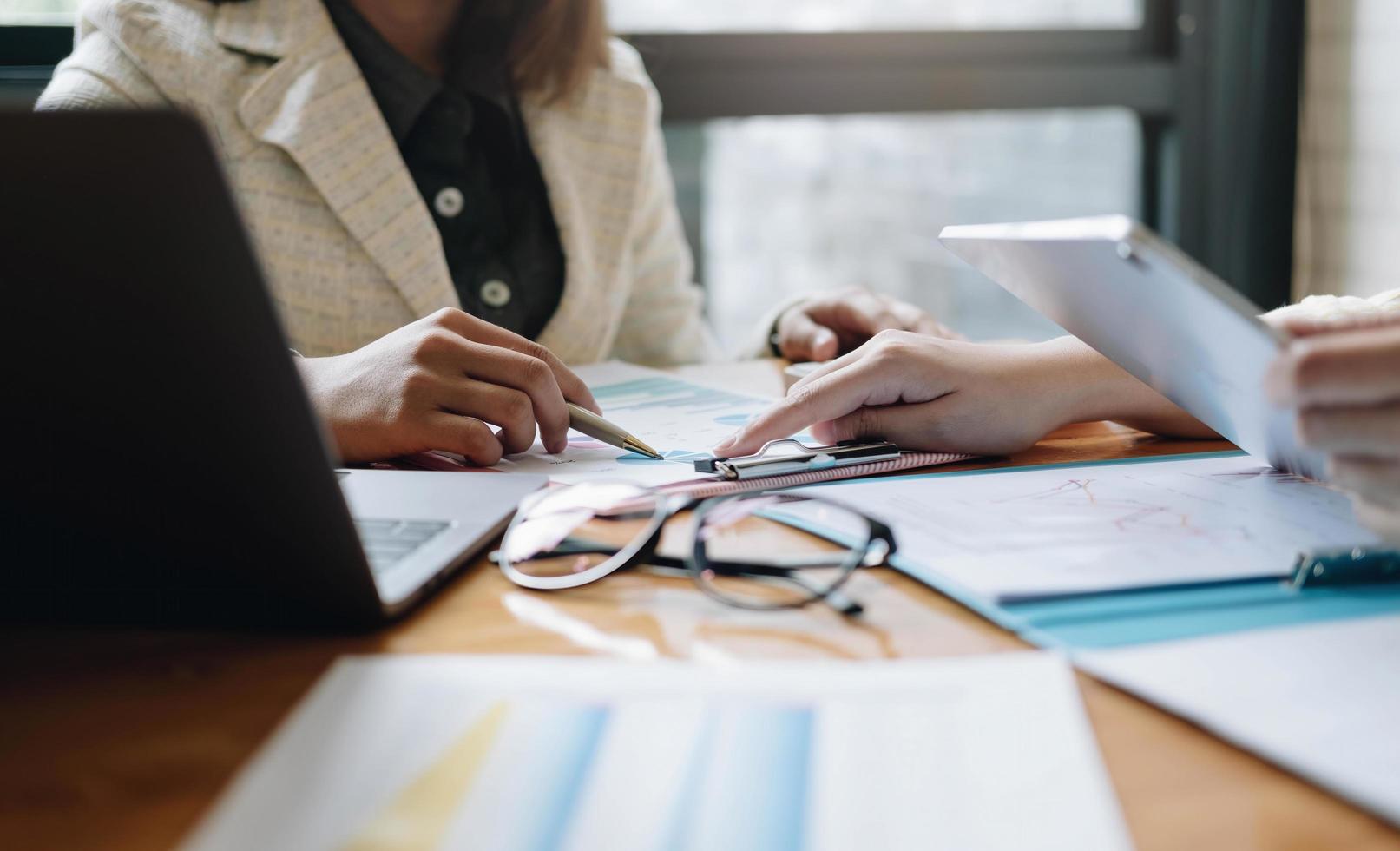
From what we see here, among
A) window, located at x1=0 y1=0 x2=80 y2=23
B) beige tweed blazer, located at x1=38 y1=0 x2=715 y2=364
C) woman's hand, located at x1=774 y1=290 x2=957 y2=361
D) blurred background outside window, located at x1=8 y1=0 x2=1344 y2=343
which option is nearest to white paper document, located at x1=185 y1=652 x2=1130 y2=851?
woman's hand, located at x1=774 y1=290 x2=957 y2=361

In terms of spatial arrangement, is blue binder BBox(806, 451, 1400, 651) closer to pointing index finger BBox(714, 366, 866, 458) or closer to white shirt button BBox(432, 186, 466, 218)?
pointing index finger BBox(714, 366, 866, 458)

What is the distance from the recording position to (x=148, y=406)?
1.20ft

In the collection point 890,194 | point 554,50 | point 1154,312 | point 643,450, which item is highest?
point 554,50

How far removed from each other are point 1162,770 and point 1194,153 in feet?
6.31

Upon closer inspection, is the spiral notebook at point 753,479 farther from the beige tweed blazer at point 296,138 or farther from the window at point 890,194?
the window at point 890,194

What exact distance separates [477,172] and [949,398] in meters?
0.75

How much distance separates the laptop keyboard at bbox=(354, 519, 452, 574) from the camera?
48cm

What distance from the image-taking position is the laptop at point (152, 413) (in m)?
0.32

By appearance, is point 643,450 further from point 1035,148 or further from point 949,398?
point 1035,148

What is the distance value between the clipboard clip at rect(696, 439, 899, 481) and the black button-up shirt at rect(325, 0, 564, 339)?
0.62m

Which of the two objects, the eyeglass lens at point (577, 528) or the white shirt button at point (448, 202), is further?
the white shirt button at point (448, 202)

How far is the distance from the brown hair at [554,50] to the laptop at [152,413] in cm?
97

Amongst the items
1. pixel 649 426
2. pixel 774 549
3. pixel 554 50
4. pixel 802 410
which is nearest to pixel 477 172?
pixel 554 50

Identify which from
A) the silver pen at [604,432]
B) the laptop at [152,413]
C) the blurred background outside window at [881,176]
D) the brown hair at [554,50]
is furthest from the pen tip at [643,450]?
the blurred background outside window at [881,176]
